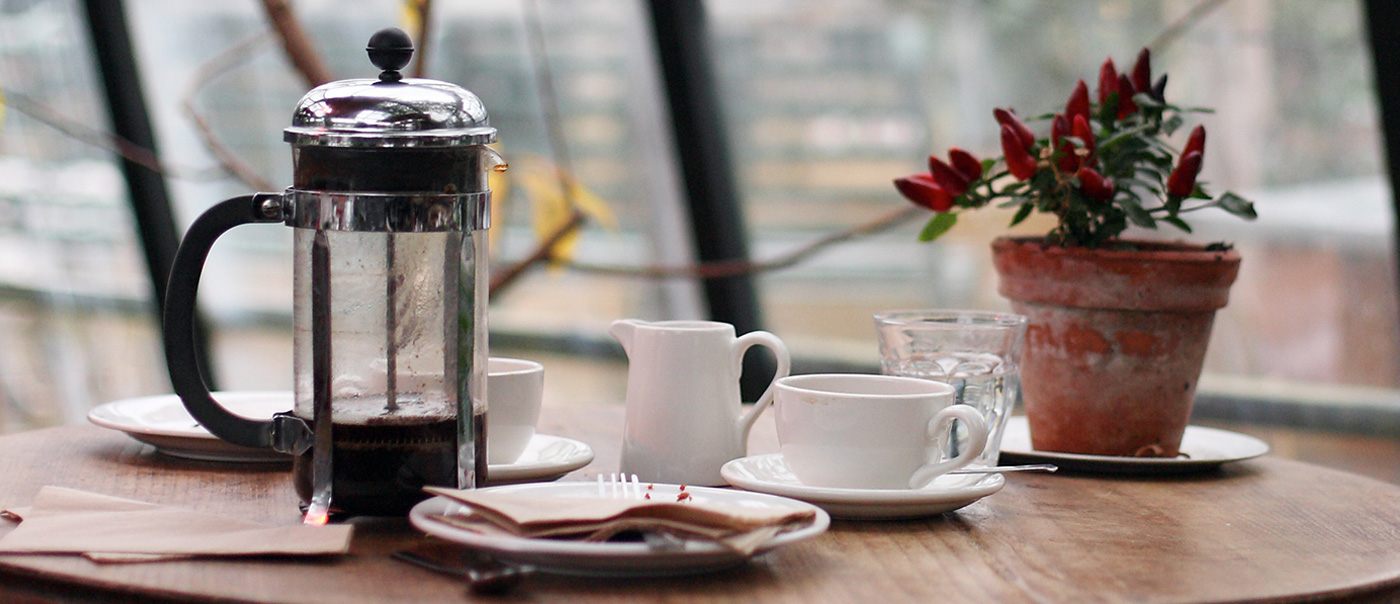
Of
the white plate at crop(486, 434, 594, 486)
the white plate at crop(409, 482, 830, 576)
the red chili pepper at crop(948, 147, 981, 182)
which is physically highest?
the red chili pepper at crop(948, 147, 981, 182)

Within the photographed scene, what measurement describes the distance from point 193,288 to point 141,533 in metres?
0.16

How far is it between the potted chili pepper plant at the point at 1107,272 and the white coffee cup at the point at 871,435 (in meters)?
0.28

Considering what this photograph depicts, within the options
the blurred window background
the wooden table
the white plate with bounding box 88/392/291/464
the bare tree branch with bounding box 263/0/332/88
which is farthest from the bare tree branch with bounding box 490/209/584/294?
the wooden table

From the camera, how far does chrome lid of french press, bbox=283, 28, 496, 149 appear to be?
0.80m

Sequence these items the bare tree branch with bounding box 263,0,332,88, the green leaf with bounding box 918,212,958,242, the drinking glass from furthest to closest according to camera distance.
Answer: the bare tree branch with bounding box 263,0,332,88, the green leaf with bounding box 918,212,958,242, the drinking glass

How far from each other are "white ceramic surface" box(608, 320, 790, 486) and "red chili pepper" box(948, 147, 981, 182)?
→ 28 centimetres

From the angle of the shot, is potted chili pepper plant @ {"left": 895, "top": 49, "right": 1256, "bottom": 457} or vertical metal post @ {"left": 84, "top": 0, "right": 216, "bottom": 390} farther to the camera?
vertical metal post @ {"left": 84, "top": 0, "right": 216, "bottom": 390}

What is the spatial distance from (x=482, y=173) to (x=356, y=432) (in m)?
0.19

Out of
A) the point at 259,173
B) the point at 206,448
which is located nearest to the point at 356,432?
the point at 206,448

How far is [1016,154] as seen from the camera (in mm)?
1129

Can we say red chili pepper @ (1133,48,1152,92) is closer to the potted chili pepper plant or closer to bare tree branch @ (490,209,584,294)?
the potted chili pepper plant

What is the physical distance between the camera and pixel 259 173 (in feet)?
10.4

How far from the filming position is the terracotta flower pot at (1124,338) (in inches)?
45.0

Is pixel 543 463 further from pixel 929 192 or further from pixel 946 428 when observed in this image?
pixel 929 192
